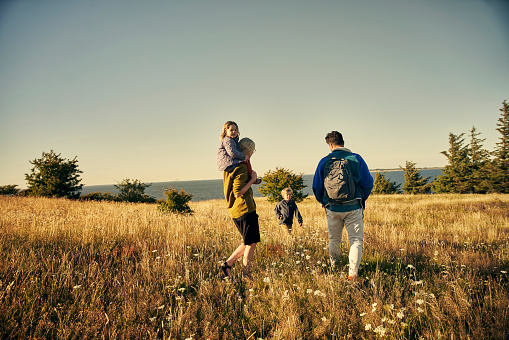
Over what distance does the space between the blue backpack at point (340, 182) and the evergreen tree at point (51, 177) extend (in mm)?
30244

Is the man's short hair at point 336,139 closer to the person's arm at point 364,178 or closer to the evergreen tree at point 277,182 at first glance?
the person's arm at point 364,178

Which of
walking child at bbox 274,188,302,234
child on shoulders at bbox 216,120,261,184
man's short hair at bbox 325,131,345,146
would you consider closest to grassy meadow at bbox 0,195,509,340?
child on shoulders at bbox 216,120,261,184

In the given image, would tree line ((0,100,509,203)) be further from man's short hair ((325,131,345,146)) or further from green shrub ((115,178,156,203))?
man's short hair ((325,131,345,146))

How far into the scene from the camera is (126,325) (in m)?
2.53

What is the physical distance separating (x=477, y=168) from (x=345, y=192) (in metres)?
59.6

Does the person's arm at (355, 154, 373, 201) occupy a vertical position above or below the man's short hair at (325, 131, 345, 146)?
below

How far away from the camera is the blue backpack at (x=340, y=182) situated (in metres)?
3.82

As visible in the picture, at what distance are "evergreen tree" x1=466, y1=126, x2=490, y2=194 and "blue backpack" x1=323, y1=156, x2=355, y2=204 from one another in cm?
5510

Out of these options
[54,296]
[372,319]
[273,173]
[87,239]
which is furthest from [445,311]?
[273,173]

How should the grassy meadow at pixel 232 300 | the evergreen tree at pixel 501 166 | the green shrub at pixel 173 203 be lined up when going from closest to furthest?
the grassy meadow at pixel 232 300, the green shrub at pixel 173 203, the evergreen tree at pixel 501 166

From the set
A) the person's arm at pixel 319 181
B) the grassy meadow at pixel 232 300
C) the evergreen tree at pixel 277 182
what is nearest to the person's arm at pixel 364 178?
the person's arm at pixel 319 181

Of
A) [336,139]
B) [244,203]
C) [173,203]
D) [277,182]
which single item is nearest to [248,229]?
[244,203]

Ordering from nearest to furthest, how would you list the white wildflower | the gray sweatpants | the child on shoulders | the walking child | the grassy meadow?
the white wildflower → the grassy meadow → the child on shoulders → the gray sweatpants → the walking child

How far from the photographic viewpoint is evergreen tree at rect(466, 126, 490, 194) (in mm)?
43938
